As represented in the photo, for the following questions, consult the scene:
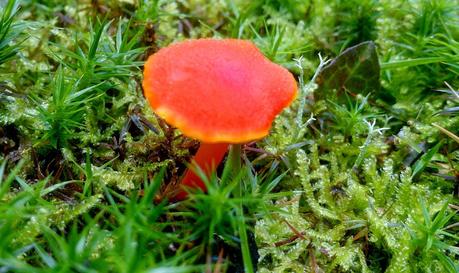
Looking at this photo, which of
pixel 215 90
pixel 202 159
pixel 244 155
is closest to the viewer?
pixel 215 90

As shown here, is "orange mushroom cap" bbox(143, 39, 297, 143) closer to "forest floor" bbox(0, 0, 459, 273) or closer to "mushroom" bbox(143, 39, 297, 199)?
"mushroom" bbox(143, 39, 297, 199)

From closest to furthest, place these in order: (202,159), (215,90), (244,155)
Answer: (215,90) < (202,159) < (244,155)

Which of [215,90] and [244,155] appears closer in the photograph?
[215,90]

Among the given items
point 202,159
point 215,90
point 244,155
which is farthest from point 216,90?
point 244,155

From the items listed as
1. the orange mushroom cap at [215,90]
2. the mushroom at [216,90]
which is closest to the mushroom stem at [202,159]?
the mushroom at [216,90]

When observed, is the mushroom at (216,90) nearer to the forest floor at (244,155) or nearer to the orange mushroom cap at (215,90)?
the orange mushroom cap at (215,90)

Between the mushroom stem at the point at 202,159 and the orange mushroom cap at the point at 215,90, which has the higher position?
the orange mushroom cap at the point at 215,90

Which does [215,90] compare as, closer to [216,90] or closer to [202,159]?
[216,90]

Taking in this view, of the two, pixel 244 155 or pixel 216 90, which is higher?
pixel 216 90
